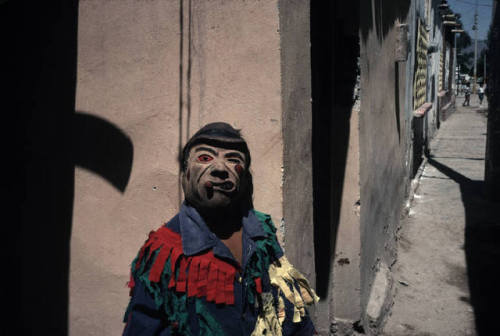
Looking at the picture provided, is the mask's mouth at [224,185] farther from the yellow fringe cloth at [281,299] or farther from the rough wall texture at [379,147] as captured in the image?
the rough wall texture at [379,147]

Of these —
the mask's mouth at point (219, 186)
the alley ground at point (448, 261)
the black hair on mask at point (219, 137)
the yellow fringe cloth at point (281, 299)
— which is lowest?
the alley ground at point (448, 261)

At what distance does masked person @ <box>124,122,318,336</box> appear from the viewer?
1643 millimetres

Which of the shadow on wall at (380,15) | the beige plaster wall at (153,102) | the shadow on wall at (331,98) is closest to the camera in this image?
the beige plaster wall at (153,102)

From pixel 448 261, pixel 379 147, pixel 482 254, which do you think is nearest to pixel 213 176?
pixel 379 147

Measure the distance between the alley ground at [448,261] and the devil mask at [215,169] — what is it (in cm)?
301

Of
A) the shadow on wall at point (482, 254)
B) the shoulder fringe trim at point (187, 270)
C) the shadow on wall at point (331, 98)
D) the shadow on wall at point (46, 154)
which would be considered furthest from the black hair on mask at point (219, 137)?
the shadow on wall at point (482, 254)

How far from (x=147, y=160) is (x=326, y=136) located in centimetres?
155

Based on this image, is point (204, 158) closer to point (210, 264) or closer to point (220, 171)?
point (220, 171)

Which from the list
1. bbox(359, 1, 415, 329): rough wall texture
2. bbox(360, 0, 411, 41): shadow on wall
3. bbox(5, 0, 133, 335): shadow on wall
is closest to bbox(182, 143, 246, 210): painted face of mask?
bbox(5, 0, 133, 335): shadow on wall

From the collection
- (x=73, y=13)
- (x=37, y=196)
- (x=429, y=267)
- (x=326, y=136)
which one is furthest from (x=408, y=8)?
(x=37, y=196)

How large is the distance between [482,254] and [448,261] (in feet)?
1.76

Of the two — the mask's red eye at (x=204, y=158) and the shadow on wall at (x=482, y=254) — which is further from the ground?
the mask's red eye at (x=204, y=158)

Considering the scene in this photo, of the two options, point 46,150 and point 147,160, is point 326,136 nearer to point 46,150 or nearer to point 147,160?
point 147,160

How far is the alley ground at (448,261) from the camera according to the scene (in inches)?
162
